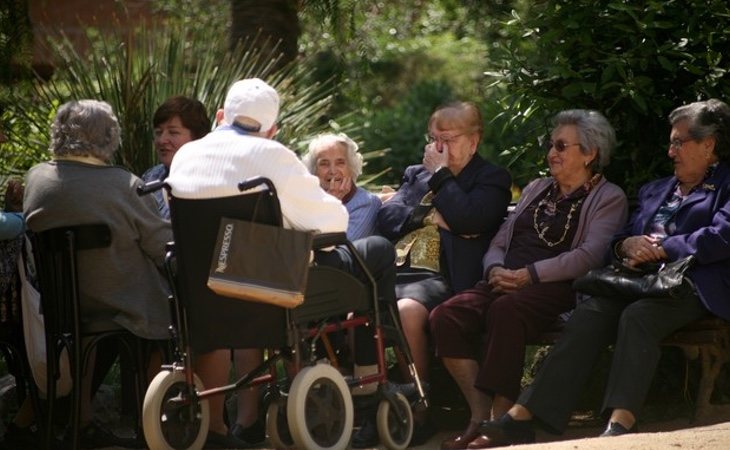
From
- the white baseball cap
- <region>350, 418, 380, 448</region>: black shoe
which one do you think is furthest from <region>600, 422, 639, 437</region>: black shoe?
the white baseball cap

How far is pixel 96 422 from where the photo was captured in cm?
689

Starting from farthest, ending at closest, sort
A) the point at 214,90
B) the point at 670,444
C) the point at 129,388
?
the point at 214,90, the point at 129,388, the point at 670,444

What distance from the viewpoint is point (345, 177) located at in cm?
739

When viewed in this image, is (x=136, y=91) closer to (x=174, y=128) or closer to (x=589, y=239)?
(x=174, y=128)

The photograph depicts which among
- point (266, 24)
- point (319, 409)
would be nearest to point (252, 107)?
point (319, 409)

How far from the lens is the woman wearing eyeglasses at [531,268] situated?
6609 millimetres

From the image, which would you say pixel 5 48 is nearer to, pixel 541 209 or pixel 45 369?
pixel 45 369

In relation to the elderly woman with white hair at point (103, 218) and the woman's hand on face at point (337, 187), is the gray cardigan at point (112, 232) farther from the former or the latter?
the woman's hand on face at point (337, 187)

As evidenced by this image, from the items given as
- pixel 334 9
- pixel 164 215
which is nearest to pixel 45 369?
pixel 164 215

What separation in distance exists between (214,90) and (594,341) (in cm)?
378

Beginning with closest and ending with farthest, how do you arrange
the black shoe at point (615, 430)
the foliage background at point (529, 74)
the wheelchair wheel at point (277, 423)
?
the wheelchair wheel at point (277, 423)
the black shoe at point (615, 430)
the foliage background at point (529, 74)

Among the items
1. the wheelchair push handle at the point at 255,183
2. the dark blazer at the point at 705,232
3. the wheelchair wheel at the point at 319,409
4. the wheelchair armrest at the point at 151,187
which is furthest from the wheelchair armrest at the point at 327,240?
the dark blazer at the point at 705,232

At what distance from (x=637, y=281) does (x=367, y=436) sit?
1.43 m

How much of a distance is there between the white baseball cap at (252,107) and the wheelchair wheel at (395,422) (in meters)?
1.33
